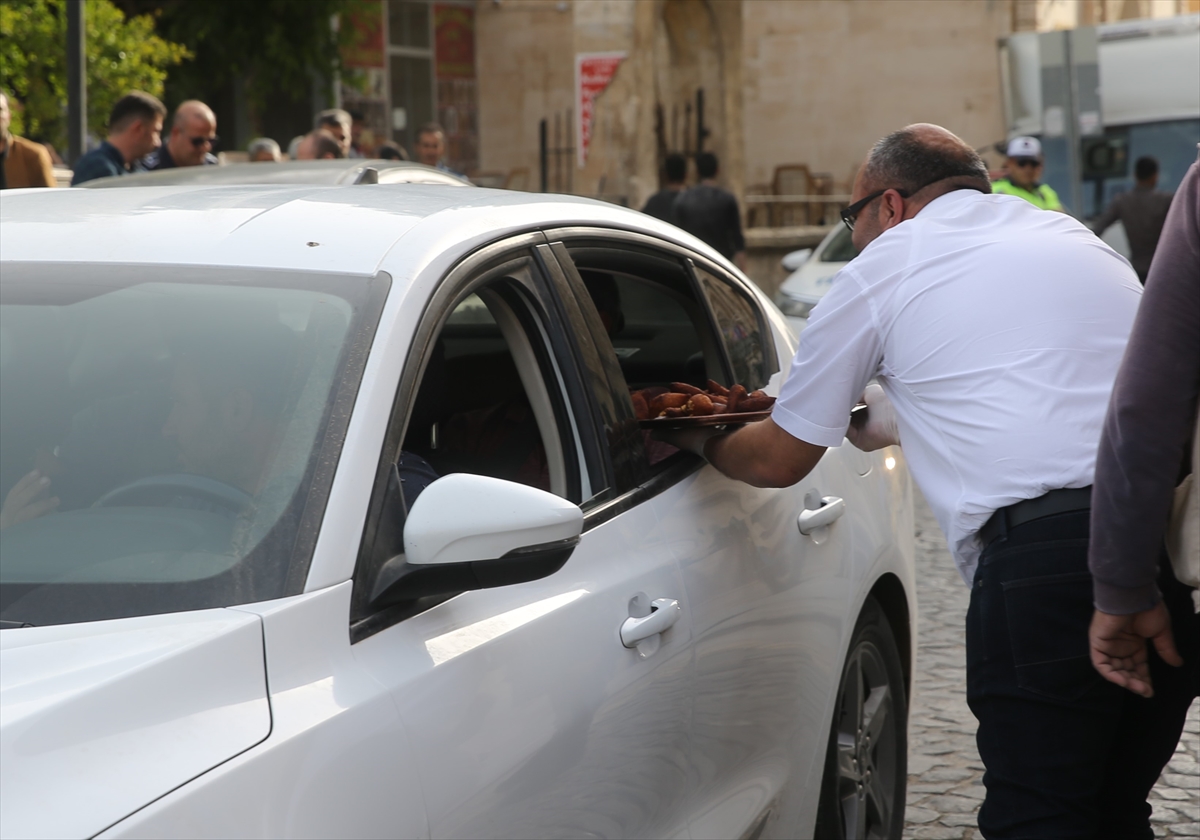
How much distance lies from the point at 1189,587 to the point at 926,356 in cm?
63

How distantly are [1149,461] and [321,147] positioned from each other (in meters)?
9.10

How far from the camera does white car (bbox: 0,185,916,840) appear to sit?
176 centimetres

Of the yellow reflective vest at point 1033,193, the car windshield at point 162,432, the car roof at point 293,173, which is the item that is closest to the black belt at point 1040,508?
the car windshield at point 162,432

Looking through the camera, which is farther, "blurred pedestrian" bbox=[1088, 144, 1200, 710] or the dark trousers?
the dark trousers

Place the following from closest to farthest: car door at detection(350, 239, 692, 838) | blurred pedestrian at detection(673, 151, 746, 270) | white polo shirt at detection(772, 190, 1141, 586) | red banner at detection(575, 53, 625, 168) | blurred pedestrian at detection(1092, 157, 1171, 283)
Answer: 1. car door at detection(350, 239, 692, 838)
2. white polo shirt at detection(772, 190, 1141, 586)
3. blurred pedestrian at detection(673, 151, 746, 270)
4. blurred pedestrian at detection(1092, 157, 1171, 283)
5. red banner at detection(575, 53, 625, 168)

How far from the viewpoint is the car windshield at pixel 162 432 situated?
2008 millimetres

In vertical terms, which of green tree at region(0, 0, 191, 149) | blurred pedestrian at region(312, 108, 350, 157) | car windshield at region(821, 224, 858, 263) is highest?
green tree at region(0, 0, 191, 149)

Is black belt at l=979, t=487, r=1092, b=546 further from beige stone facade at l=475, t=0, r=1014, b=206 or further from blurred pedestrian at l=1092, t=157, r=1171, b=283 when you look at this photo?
beige stone facade at l=475, t=0, r=1014, b=206

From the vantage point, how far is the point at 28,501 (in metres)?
2.20

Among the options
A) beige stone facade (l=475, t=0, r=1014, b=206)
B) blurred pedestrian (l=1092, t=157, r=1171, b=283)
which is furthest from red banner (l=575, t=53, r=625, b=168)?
blurred pedestrian (l=1092, t=157, r=1171, b=283)

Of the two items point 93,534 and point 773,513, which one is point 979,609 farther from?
point 93,534

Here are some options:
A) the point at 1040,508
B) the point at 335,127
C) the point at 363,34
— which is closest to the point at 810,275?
the point at 335,127

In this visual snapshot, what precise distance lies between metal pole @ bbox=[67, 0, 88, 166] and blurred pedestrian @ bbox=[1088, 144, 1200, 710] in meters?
→ 7.88

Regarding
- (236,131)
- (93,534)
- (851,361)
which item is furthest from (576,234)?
(236,131)
